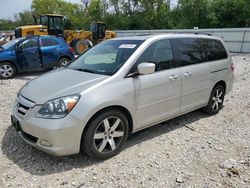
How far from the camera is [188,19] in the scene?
32.6m

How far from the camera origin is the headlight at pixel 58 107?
311 cm

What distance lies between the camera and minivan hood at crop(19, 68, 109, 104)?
328cm

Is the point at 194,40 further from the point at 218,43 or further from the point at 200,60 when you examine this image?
the point at 218,43

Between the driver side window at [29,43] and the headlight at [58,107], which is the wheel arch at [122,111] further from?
the driver side window at [29,43]

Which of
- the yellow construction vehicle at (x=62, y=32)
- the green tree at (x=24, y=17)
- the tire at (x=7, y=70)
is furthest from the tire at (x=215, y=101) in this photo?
the green tree at (x=24, y=17)

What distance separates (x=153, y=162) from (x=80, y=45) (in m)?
14.0

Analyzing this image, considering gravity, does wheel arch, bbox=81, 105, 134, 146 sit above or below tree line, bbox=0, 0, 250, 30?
below

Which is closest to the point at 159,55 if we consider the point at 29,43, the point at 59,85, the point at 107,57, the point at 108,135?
the point at 107,57

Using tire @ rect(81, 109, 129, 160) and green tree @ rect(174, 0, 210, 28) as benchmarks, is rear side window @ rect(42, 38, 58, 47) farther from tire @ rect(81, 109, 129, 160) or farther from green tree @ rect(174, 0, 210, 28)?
green tree @ rect(174, 0, 210, 28)

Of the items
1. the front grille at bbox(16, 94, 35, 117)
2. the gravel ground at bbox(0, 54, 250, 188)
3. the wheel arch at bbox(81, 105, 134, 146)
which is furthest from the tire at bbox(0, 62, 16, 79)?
the wheel arch at bbox(81, 105, 134, 146)

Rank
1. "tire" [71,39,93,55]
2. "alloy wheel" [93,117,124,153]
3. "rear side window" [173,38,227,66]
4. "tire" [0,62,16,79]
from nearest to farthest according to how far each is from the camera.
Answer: "alloy wheel" [93,117,124,153] → "rear side window" [173,38,227,66] → "tire" [0,62,16,79] → "tire" [71,39,93,55]

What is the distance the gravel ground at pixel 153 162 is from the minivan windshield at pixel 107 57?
1248 mm

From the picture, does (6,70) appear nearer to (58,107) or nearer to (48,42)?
(48,42)

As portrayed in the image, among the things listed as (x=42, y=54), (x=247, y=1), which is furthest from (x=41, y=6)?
(x=42, y=54)
